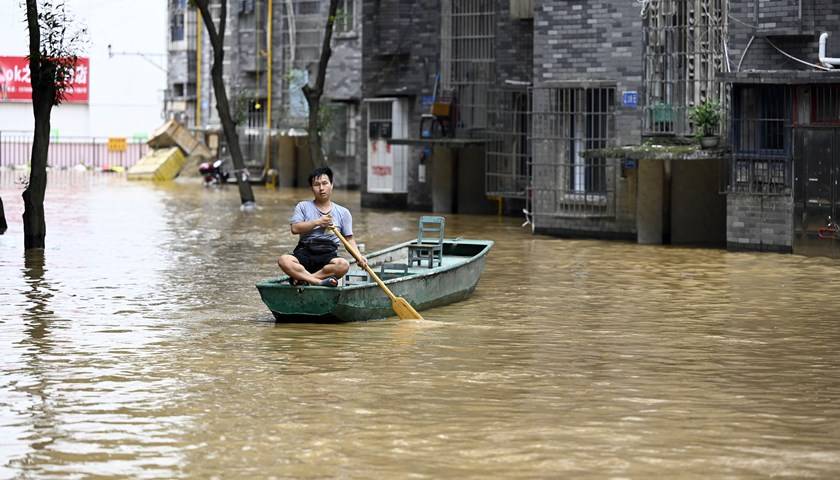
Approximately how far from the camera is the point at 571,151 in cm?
2938

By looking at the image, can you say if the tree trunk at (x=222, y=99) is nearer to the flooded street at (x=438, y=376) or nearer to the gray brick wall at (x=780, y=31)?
the flooded street at (x=438, y=376)

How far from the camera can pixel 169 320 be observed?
16609mm

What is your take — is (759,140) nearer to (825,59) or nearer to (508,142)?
(825,59)

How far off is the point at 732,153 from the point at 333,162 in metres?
23.6

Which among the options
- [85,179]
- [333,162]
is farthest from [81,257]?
[85,179]

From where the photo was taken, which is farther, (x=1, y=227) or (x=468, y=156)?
(x=468, y=156)

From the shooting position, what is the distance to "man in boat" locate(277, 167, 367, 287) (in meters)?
16.0

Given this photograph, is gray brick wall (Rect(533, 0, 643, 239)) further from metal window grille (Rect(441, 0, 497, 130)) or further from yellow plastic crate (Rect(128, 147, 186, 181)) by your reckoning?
yellow plastic crate (Rect(128, 147, 186, 181))

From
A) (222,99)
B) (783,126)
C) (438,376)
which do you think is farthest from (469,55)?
(438,376)

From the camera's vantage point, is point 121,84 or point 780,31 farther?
point 121,84

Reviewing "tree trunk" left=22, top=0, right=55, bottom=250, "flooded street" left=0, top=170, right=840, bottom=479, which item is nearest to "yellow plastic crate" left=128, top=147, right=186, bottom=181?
"tree trunk" left=22, top=0, right=55, bottom=250

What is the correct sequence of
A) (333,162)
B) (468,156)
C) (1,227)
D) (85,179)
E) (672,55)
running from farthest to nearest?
1. (85,179)
2. (333,162)
3. (468,156)
4. (1,227)
5. (672,55)

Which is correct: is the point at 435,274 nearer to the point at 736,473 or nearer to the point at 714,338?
the point at 714,338

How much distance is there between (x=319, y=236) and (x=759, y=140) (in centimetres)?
1126
